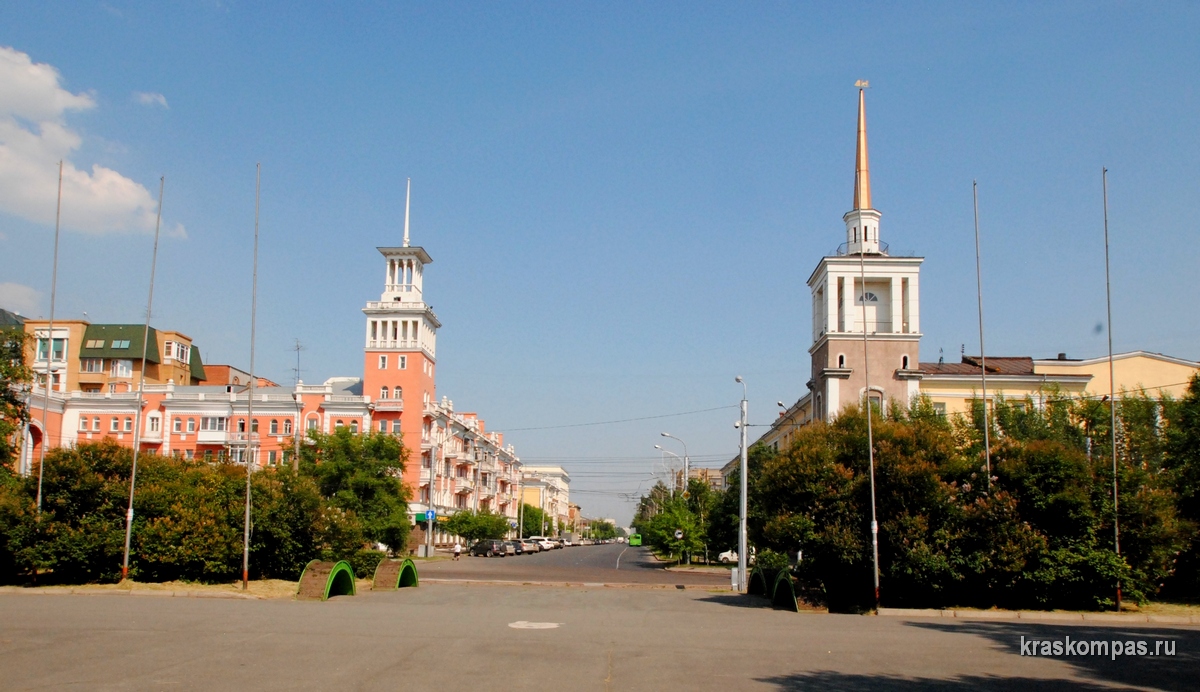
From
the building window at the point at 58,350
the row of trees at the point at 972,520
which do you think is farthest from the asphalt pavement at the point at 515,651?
the building window at the point at 58,350

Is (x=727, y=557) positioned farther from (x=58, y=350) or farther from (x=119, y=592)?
(x=58, y=350)

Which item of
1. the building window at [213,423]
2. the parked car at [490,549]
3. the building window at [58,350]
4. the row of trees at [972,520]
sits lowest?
the parked car at [490,549]

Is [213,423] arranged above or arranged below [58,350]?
below

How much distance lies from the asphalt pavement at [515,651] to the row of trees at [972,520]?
13.4ft

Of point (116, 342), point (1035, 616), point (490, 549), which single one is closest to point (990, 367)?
point (1035, 616)

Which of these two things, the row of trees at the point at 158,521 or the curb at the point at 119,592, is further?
the row of trees at the point at 158,521

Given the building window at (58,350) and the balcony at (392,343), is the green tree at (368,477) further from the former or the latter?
the building window at (58,350)

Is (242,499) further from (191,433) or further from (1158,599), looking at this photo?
(191,433)

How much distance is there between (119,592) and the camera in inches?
946

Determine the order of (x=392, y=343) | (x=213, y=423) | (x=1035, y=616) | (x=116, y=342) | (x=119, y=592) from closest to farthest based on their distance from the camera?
(x=1035, y=616), (x=119, y=592), (x=213, y=423), (x=392, y=343), (x=116, y=342)

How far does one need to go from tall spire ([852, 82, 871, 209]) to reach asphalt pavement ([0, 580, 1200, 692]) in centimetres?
3767

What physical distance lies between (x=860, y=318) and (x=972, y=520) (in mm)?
30617

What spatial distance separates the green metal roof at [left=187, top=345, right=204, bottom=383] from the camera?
9412 cm

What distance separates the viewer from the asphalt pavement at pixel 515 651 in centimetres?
1147
